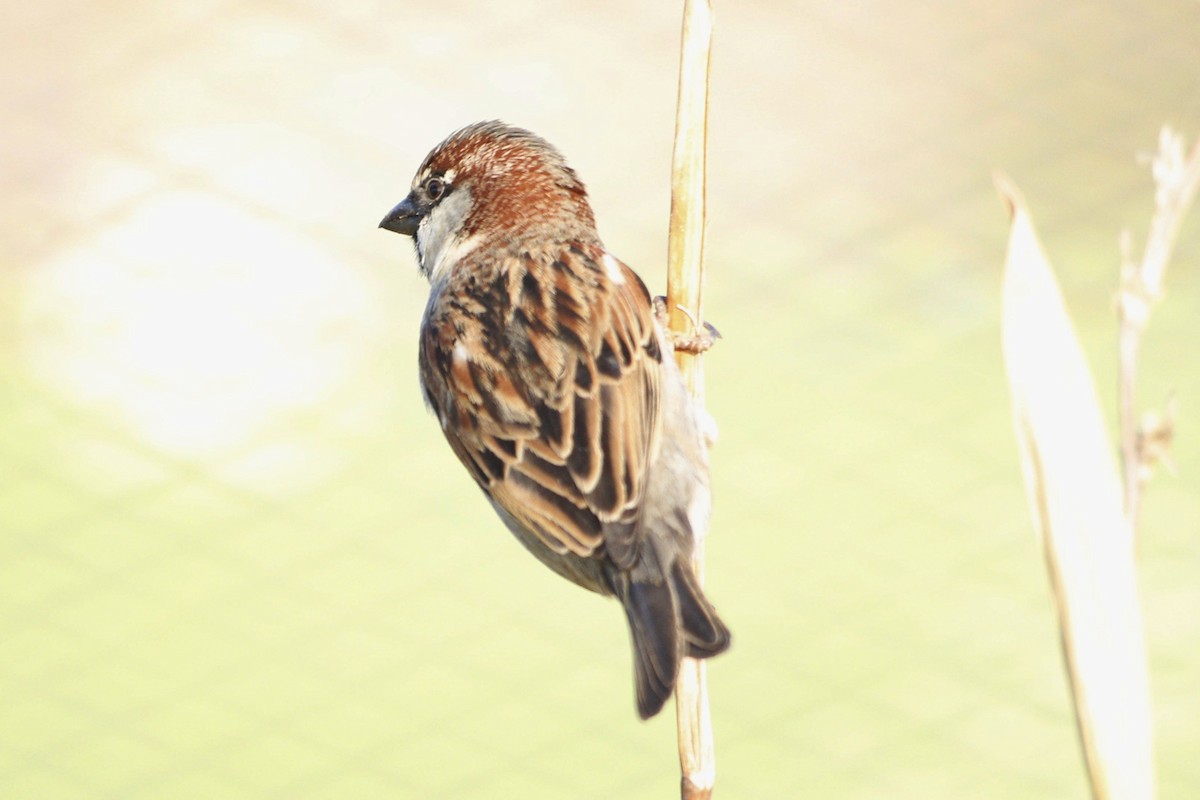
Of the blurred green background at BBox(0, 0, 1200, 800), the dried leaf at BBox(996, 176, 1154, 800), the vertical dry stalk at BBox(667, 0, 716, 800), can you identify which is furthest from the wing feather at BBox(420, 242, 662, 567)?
the blurred green background at BBox(0, 0, 1200, 800)

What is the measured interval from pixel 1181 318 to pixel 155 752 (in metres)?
4.45

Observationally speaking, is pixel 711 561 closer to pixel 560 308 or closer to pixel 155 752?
pixel 155 752

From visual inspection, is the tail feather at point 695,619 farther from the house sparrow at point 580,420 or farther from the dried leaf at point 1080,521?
the dried leaf at point 1080,521

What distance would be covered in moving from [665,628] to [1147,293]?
2.39ft

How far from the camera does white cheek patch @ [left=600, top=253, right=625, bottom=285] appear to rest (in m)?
2.25

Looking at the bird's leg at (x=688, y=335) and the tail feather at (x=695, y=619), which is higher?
the bird's leg at (x=688, y=335)

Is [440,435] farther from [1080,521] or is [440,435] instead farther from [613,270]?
[1080,521]

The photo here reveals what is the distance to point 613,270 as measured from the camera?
2.27 meters

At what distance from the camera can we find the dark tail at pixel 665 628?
1.72 metres

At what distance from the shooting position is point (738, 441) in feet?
18.2

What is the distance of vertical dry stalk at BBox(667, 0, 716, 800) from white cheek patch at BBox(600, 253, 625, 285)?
32 centimetres

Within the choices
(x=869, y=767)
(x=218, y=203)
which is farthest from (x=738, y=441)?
(x=218, y=203)

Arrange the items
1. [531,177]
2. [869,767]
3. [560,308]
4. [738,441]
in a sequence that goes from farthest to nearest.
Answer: [738,441] < [869,767] < [531,177] < [560,308]

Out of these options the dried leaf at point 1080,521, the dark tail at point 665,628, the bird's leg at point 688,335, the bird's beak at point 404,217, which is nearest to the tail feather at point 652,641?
the dark tail at point 665,628
